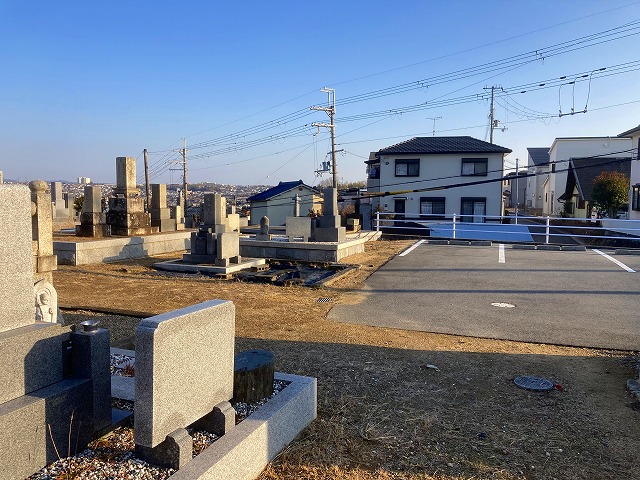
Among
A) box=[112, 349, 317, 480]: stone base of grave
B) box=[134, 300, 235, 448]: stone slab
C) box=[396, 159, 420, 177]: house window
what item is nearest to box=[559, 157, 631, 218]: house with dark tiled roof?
box=[396, 159, 420, 177]: house window

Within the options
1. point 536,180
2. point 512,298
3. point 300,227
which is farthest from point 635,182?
point 536,180

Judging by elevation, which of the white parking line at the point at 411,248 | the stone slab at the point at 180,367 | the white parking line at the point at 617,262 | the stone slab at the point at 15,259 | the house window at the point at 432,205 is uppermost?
the house window at the point at 432,205

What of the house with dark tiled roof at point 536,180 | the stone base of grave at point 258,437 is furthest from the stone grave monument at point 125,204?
the house with dark tiled roof at point 536,180

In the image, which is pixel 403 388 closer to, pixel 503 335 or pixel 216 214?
pixel 503 335

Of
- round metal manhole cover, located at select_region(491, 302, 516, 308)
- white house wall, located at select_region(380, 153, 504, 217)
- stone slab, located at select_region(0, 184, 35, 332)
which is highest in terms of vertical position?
white house wall, located at select_region(380, 153, 504, 217)

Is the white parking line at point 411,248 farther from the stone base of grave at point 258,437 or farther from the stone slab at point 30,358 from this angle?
the stone slab at point 30,358

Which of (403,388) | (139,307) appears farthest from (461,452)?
(139,307)

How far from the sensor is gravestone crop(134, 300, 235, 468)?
8.61 ft

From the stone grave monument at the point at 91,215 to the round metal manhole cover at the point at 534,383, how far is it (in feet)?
41.7

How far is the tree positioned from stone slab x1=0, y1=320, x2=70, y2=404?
2668 centimetres

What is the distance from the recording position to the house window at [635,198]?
21.3 metres

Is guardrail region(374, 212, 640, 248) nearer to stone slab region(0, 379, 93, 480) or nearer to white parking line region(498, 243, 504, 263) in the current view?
white parking line region(498, 243, 504, 263)

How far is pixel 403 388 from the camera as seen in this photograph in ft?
14.8

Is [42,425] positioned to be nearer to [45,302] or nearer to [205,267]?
[45,302]
